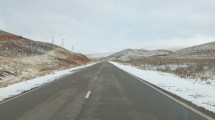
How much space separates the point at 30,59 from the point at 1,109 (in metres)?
64.5

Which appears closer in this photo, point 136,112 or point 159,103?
point 136,112

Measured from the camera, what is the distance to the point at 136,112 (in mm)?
10422

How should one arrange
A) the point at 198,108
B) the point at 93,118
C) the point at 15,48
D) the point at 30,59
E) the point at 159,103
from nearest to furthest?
the point at 93,118
the point at 198,108
the point at 159,103
the point at 30,59
the point at 15,48

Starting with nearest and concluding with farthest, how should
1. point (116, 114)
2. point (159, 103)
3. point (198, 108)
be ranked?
1. point (116, 114)
2. point (198, 108)
3. point (159, 103)

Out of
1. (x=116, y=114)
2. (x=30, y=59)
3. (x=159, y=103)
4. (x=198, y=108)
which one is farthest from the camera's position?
(x=30, y=59)

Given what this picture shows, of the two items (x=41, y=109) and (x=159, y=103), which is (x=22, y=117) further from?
(x=159, y=103)

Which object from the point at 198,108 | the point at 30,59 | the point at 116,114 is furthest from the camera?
the point at 30,59

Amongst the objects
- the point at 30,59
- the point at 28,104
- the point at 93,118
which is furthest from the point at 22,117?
the point at 30,59

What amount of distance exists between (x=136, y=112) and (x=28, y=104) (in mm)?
4468

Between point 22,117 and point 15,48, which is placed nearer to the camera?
point 22,117

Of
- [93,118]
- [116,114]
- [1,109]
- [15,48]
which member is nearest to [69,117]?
[93,118]

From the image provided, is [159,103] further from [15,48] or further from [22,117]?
[15,48]

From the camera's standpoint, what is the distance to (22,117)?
393 inches

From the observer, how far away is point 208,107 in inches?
433
